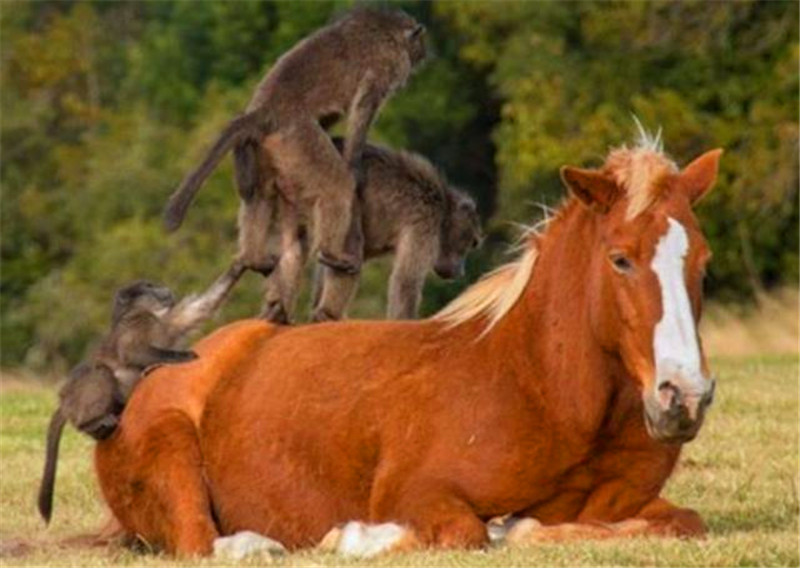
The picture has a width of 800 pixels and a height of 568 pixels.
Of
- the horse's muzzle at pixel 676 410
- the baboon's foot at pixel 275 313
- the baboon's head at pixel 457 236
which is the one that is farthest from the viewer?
the baboon's head at pixel 457 236

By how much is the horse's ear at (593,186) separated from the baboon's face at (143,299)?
87.3 inches

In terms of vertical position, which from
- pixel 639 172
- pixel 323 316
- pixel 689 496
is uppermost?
pixel 639 172

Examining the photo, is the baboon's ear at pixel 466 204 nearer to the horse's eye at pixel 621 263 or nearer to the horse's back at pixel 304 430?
the horse's back at pixel 304 430

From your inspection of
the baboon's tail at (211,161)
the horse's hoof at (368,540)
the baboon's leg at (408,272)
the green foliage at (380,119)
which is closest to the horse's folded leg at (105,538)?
the horse's hoof at (368,540)

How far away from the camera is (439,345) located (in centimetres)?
966

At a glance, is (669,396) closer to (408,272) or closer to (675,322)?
(675,322)

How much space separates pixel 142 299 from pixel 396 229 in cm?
251

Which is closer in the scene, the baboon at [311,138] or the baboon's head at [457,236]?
the baboon at [311,138]

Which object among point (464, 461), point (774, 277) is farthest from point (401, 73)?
point (774, 277)

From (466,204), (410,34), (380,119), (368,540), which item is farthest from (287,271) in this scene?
(380,119)

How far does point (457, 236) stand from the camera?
13.6m

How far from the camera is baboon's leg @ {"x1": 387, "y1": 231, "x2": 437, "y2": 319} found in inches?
514

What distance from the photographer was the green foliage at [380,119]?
135 feet

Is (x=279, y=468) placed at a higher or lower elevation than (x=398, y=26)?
lower
